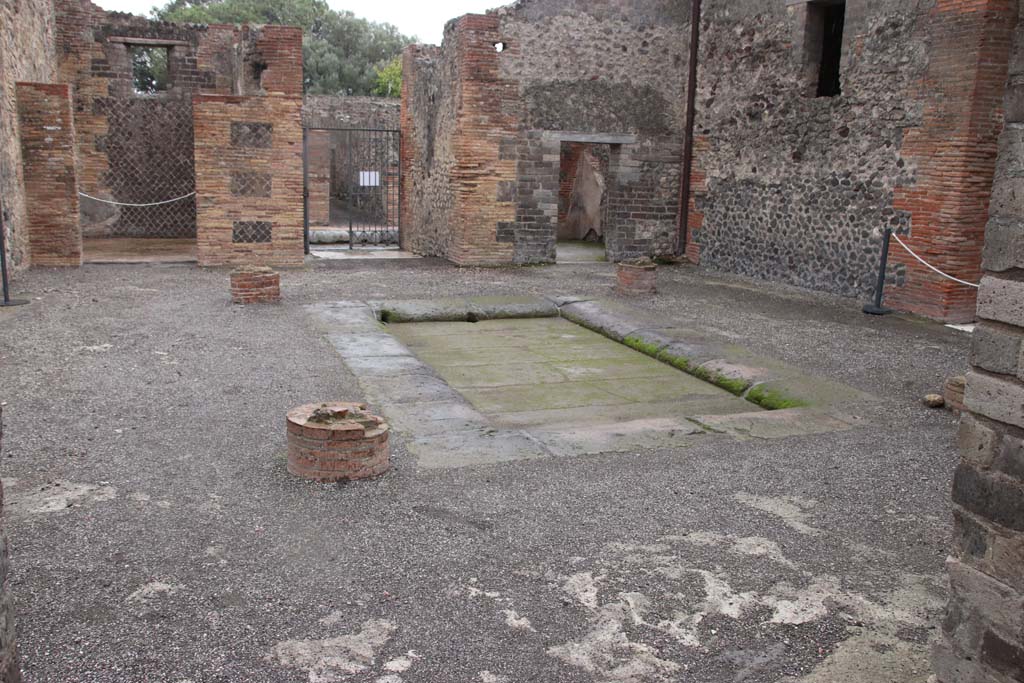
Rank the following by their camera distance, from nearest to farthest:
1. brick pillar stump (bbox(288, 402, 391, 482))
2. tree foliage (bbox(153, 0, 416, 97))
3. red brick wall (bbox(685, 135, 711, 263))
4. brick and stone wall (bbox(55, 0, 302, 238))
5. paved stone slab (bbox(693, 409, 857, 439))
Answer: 1. brick pillar stump (bbox(288, 402, 391, 482))
2. paved stone slab (bbox(693, 409, 857, 439))
3. red brick wall (bbox(685, 135, 711, 263))
4. brick and stone wall (bbox(55, 0, 302, 238))
5. tree foliage (bbox(153, 0, 416, 97))

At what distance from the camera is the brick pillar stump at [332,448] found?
4.44 meters

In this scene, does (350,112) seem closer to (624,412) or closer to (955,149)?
(955,149)

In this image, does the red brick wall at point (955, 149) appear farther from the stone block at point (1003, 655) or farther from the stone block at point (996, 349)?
the stone block at point (1003, 655)

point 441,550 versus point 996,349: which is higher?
point 996,349

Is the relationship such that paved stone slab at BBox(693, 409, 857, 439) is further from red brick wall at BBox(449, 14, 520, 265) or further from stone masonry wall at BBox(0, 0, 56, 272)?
stone masonry wall at BBox(0, 0, 56, 272)

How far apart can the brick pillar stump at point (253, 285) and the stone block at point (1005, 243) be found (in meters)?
8.07

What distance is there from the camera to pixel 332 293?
10398 mm

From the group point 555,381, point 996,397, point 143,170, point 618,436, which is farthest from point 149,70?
point 996,397

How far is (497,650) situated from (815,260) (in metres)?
9.70

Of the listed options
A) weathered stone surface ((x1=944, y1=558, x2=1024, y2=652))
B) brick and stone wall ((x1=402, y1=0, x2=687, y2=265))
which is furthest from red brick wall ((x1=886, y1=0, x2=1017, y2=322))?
weathered stone surface ((x1=944, y1=558, x2=1024, y2=652))

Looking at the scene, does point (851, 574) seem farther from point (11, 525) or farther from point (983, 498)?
point (11, 525)

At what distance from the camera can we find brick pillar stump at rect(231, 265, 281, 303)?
938 cm

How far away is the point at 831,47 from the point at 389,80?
1021 inches

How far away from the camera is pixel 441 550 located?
3.70 meters
